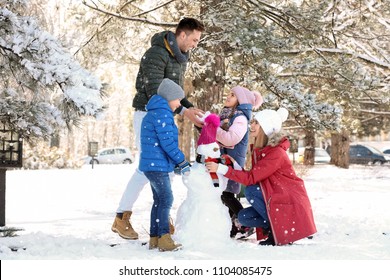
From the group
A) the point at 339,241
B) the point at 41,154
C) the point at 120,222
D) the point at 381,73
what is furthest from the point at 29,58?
the point at 41,154

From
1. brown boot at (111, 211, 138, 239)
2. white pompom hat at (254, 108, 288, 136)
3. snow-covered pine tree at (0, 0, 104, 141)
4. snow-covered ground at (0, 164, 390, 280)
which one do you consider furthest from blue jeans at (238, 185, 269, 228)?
snow-covered pine tree at (0, 0, 104, 141)

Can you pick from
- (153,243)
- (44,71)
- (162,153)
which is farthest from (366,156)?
(44,71)

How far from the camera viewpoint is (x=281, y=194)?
5117 millimetres

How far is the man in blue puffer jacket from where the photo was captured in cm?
468

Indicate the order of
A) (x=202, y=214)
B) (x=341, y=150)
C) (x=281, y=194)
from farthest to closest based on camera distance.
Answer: (x=341, y=150) < (x=281, y=194) < (x=202, y=214)

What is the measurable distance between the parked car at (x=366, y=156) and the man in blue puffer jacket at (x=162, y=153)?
26.8 m

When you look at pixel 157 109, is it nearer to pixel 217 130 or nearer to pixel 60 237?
pixel 217 130

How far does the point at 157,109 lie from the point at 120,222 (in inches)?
50.2

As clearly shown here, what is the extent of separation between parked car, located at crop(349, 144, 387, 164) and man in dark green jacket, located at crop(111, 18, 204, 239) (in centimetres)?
2634

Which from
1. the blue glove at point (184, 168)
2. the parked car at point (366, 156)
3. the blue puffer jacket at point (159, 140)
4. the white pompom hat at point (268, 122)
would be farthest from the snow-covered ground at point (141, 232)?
the parked car at point (366, 156)

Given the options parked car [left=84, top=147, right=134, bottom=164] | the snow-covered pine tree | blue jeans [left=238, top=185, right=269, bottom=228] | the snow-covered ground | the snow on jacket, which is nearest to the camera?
the snow-covered pine tree

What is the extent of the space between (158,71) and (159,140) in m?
0.78

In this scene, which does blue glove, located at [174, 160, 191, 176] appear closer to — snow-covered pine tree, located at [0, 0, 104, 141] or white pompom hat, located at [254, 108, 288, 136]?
snow-covered pine tree, located at [0, 0, 104, 141]

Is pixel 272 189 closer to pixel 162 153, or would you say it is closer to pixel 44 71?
pixel 162 153
